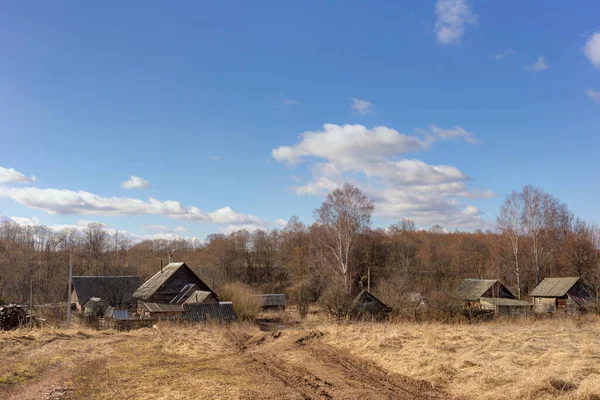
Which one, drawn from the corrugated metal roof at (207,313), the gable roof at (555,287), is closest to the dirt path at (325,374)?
the corrugated metal roof at (207,313)

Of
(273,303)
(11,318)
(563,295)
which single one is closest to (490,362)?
(11,318)

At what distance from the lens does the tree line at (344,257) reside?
49406 millimetres

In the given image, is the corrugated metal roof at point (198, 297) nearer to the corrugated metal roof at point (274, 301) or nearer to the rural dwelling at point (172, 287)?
the rural dwelling at point (172, 287)

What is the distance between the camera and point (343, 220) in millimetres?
49219

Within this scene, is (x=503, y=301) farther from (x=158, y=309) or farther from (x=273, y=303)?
Answer: (x=158, y=309)

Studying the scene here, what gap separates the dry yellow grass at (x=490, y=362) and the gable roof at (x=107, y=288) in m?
32.0

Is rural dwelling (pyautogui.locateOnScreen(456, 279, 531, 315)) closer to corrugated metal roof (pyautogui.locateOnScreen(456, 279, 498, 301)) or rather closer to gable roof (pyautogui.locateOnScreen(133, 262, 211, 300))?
corrugated metal roof (pyautogui.locateOnScreen(456, 279, 498, 301))

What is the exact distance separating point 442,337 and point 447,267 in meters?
57.8

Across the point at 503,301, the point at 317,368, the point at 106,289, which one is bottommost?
the point at 503,301

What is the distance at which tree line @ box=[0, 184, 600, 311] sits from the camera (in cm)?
4941

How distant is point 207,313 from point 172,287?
8.12 m

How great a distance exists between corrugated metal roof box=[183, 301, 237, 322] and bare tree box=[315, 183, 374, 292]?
16703 mm

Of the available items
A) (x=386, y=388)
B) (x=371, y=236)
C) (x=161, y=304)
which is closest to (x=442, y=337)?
(x=386, y=388)

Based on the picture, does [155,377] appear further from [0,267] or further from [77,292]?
[0,267]
